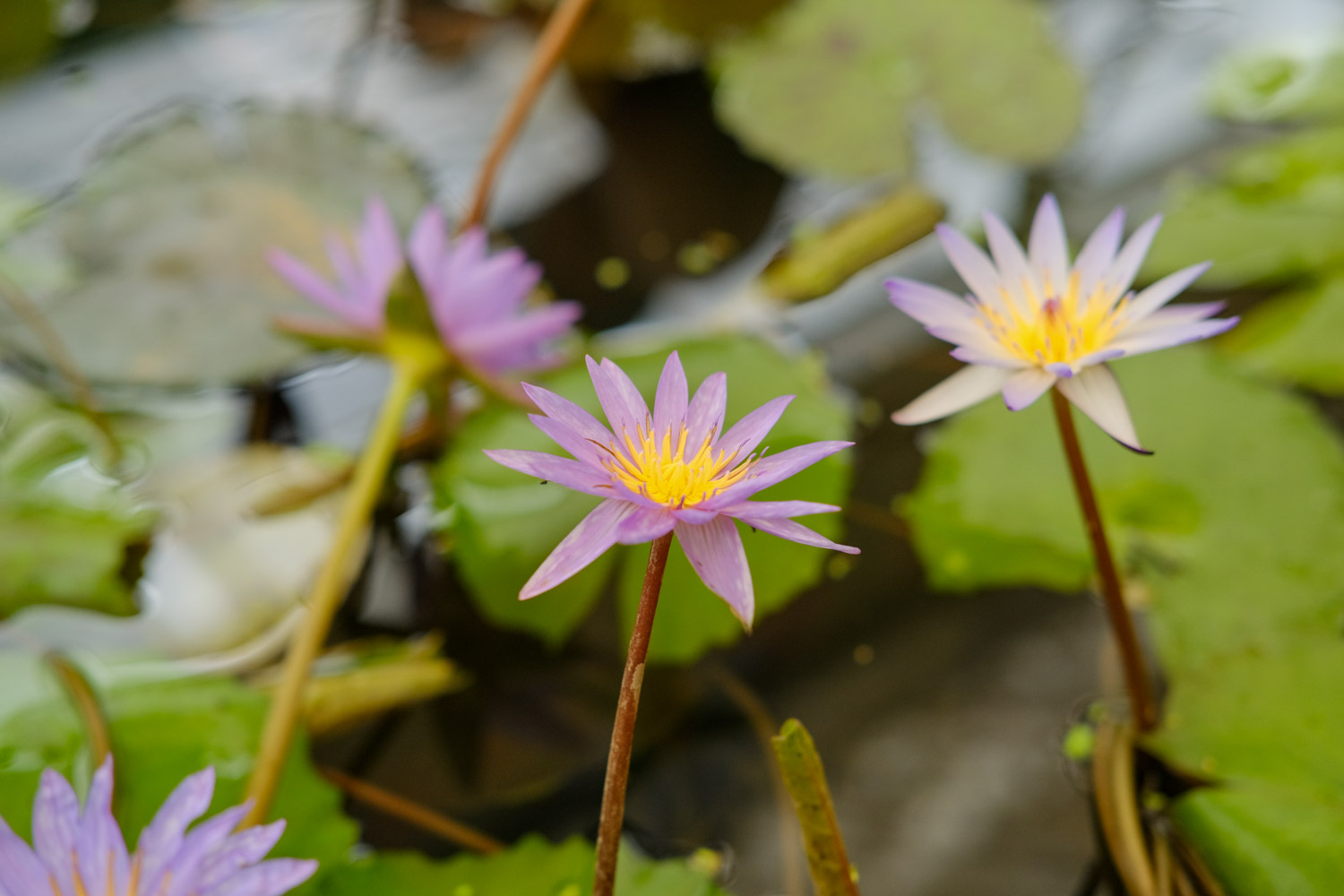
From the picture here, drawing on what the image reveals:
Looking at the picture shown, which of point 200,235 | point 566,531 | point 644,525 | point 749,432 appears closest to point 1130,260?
point 749,432

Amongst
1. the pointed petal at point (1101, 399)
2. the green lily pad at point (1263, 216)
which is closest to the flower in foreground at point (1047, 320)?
the pointed petal at point (1101, 399)

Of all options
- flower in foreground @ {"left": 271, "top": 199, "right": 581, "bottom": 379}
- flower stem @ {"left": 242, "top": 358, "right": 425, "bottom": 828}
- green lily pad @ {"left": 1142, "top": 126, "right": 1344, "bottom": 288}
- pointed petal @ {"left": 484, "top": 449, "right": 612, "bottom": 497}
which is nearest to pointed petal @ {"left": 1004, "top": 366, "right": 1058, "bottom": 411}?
pointed petal @ {"left": 484, "top": 449, "right": 612, "bottom": 497}

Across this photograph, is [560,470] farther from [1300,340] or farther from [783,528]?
[1300,340]

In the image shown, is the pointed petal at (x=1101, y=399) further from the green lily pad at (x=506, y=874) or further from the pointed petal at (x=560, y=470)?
the green lily pad at (x=506, y=874)

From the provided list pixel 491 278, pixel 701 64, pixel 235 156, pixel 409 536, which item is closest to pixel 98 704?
pixel 409 536

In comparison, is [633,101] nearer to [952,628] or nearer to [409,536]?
[409,536]

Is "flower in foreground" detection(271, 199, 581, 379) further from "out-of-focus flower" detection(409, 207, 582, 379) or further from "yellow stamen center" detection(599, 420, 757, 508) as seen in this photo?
"yellow stamen center" detection(599, 420, 757, 508)
